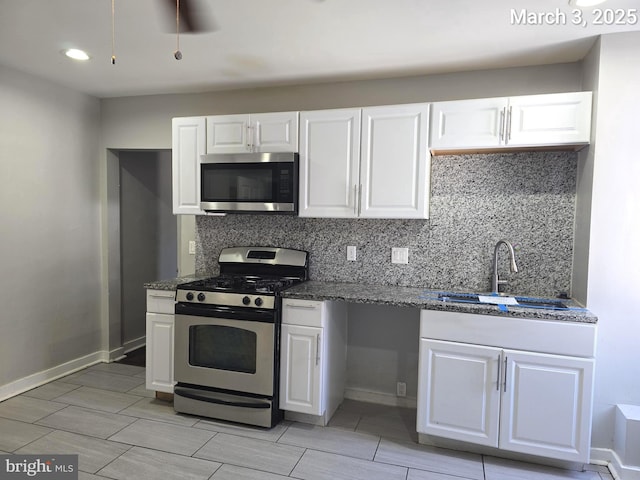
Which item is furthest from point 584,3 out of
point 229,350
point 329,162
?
point 229,350

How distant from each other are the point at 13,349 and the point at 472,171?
3739mm

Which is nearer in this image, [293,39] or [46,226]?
[293,39]

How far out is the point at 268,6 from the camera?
2.12 meters

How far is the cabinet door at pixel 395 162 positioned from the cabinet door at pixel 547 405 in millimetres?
1118

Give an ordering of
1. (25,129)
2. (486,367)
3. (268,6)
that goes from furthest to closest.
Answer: (25,129) → (486,367) → (268,6)

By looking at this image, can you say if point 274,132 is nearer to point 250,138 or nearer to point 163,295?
point 250,138

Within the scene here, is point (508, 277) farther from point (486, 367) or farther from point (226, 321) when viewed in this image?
point (226, 321)

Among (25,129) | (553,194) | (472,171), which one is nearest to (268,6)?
(472,171)

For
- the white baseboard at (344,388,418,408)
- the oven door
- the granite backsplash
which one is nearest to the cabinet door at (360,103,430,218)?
the granite backsplash

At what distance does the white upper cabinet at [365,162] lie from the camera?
9.10 ft

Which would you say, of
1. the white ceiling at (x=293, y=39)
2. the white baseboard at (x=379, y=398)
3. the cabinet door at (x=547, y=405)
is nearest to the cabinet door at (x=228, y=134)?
the white ceiling at (x=293, y=39)

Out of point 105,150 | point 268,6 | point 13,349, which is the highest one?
point 268,6

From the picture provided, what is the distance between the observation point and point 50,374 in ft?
11.6

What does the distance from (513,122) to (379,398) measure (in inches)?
86.5
